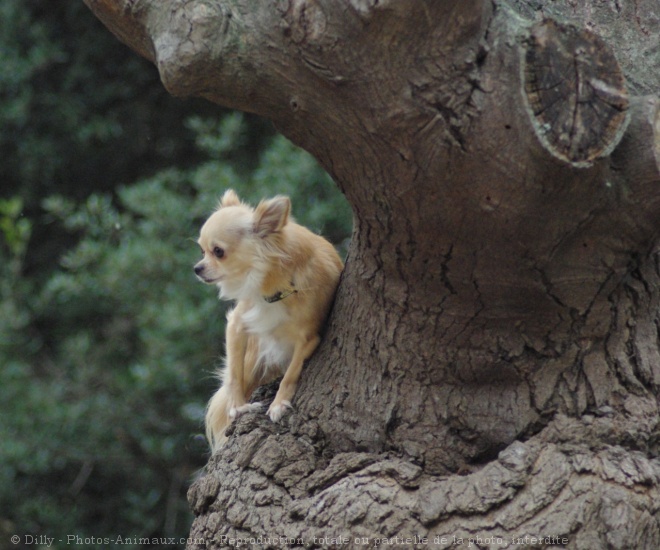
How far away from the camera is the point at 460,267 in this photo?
301 centimetres

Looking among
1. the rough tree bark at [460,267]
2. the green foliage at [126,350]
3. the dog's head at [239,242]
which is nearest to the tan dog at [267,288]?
the dog's head at [239,242]

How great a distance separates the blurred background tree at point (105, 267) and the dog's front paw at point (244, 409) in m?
2.15

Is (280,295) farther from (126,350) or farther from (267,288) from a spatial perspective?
(126,350)

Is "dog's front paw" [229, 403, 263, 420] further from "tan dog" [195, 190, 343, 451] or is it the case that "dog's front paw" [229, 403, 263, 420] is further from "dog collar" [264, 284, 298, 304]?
"dog collar" [264, 284, 298, 304]

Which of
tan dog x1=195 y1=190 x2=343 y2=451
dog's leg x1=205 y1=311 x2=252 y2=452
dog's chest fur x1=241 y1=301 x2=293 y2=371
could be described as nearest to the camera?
tan dog x1=195 y1=190 x2=343 y2=451

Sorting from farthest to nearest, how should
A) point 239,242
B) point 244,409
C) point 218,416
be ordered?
point 218,416, point 239,242, point 244,409

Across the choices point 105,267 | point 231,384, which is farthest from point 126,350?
point 231,384

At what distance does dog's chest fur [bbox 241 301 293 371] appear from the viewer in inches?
154

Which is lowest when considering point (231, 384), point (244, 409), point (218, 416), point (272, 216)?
point (218, 416)

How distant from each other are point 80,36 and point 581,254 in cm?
581

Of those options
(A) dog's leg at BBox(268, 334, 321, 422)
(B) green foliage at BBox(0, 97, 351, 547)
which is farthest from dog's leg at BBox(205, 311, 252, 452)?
(B) green foliage at BBox(0, 97, 351, 547)

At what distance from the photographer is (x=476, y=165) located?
9.02 feet

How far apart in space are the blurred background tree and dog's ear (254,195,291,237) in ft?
6.29

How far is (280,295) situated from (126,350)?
3.86 metres
